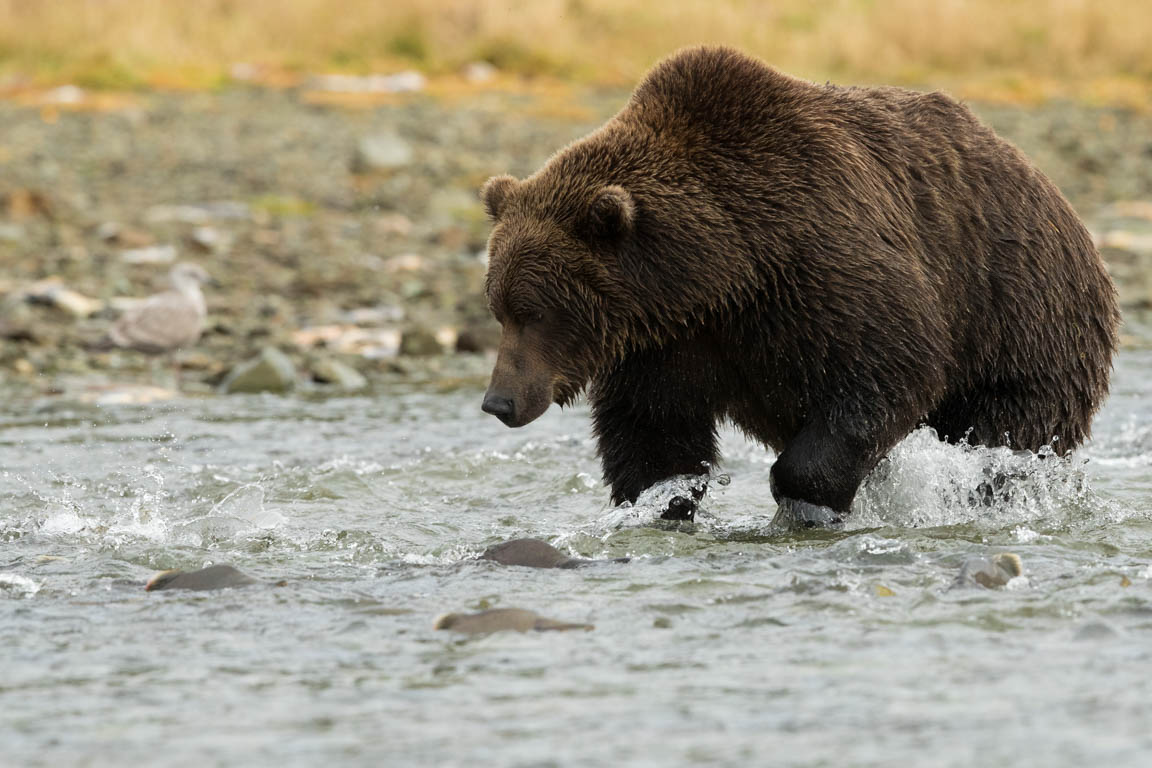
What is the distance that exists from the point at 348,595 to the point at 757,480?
9.41 feet

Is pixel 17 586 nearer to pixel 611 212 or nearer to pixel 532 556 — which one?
pixel 532 556

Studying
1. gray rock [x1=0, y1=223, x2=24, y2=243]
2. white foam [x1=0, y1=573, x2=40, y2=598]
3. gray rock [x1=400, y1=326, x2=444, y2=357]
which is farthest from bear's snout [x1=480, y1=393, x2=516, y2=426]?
gray rock [x1=0, y1=223, x2=24, y2=243]

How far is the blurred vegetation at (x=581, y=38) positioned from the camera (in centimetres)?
2653

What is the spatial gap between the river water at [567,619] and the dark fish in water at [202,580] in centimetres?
7

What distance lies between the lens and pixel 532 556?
5.14m

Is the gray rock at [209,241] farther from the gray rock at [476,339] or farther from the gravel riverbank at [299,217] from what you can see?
the gray rock at [476,339]

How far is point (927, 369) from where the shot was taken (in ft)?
17.8

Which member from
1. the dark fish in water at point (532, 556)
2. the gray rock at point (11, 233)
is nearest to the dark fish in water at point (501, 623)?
the dark fish in water at point (532, 556)

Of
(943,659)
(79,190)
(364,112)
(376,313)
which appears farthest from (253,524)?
(364,112)

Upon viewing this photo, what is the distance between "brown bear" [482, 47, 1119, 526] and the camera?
5.24m

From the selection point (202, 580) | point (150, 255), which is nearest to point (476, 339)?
point (150, 255)

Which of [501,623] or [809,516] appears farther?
[809,516]

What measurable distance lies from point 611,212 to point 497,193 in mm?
552

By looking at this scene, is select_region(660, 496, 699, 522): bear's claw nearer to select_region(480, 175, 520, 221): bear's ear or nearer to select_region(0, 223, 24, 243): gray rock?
select_region(480, 175, 520, 221): bear's ear
